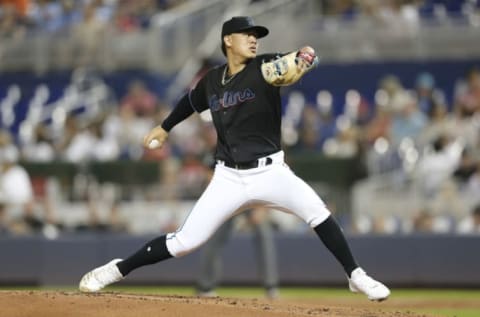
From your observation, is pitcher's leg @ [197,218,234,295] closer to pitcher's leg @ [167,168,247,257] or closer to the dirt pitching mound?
the dirt pitching mound

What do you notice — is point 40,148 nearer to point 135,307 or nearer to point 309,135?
point 309,135

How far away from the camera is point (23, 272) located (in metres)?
14.1

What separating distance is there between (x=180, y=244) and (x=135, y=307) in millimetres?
612

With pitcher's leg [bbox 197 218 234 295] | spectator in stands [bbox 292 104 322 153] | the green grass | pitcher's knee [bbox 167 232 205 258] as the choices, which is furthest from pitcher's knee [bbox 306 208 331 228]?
spectator in stands [bbox 292 104 322 153]

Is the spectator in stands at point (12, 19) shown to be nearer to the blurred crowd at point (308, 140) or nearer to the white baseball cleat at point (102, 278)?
the blurred crowd at point (308, 140)

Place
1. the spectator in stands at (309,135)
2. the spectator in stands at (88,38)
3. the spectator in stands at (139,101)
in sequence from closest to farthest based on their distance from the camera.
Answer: the spectator in stands at (309,135) < the spectator in stands at (139,101) < the spectator in stands at (88,38)

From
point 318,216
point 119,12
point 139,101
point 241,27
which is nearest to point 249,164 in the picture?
point 318,216

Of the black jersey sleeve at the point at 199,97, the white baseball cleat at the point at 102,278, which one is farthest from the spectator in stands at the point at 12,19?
the white baseball cleat at the point at 102,278

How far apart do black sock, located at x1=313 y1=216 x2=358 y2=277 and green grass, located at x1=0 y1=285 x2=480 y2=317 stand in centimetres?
279

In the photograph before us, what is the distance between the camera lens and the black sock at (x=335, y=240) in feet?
23.7

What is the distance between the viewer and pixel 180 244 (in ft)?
24.1

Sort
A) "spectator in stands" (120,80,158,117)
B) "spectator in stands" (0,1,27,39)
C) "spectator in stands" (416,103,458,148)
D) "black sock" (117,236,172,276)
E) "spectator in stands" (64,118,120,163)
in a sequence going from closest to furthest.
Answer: "black sock" (117,236,172,276)
"spectator in stands" (416,103,458,148)
"spectator in stands" (64,118,120,163)
"spectator in stands" (120,80,158,117)
"spectator in stands" (0,1,27,39)

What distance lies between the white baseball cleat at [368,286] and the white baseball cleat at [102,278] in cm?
162

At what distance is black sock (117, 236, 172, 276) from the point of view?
7.44 m
